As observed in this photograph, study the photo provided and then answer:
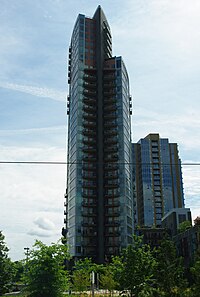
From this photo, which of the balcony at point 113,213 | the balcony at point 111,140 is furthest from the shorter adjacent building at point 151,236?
the balcony at point 111,140

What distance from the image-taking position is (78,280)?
44.9m

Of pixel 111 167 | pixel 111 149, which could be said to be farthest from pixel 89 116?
pixel 111 167

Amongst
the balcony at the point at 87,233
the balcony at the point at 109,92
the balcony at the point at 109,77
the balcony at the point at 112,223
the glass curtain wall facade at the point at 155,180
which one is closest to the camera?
the balcony at the point at 87,233

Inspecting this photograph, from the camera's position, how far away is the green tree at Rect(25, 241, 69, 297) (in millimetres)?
31672

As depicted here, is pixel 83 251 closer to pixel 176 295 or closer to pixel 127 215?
pixel 127 215

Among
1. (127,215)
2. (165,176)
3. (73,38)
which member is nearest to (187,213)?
(127,215)

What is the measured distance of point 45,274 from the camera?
31.9 meters

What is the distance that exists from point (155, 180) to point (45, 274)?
451 ft

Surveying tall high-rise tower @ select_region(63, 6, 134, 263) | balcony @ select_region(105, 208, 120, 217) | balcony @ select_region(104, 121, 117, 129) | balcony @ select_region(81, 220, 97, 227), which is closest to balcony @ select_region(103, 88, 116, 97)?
tall high-rise tower @ select_region(63, 6, 134, 263)

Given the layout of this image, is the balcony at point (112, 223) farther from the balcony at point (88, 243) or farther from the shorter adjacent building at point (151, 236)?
the shorter adjacent building at point (151, 236)

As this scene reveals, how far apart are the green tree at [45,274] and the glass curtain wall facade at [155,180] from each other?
12656 centimetres

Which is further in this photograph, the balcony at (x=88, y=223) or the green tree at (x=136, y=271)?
the balcony at (x=88, y=223)

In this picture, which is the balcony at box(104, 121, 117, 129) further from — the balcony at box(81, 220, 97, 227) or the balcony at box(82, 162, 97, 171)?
the balcony at box(81, 220, 97, 227)

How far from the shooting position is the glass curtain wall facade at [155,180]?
161750 millimetres
